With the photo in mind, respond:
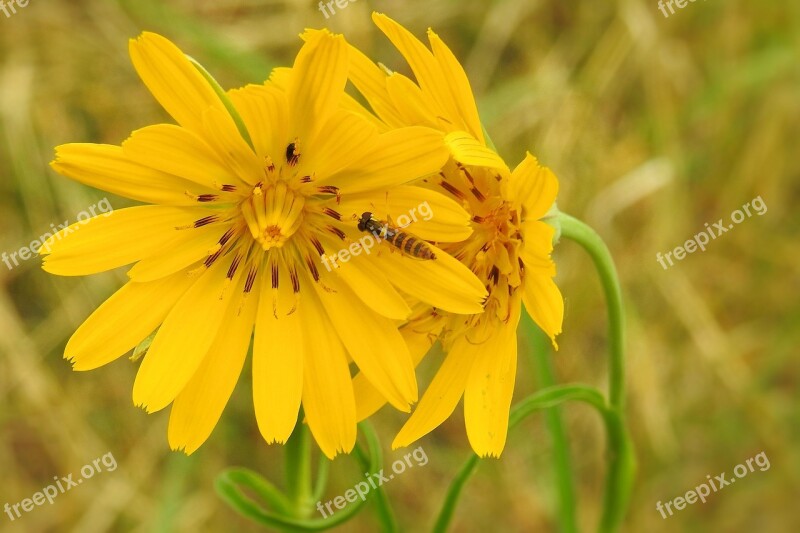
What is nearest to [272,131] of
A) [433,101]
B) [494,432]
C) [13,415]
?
[433,101]

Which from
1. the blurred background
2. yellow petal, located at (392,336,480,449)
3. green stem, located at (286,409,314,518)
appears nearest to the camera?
yellow petal, located at (392,336,480,449)

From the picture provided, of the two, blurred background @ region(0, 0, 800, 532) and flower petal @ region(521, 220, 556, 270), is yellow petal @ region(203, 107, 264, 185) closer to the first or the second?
flower petal @ region(521, 220, 556, 270)

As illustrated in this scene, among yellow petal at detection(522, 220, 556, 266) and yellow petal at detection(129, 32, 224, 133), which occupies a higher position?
yellow petal at detection(129, 32, 224, 133)

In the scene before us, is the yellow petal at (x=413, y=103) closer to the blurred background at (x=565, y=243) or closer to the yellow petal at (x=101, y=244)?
the yellow petal at (x=101, y=244)

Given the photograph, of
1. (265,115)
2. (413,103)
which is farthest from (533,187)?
(265,115)

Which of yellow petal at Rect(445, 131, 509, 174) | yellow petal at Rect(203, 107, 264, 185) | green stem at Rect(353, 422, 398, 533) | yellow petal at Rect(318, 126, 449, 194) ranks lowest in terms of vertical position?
green stem at Rect(353, 422, 398, 533)

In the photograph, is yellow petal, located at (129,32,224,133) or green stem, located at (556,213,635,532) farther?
green stem, located at (556,213,635,532)

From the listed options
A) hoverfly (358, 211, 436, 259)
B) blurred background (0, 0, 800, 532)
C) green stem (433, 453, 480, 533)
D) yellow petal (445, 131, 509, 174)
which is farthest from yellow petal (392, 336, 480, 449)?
blurred background (0, 0, 800, 532)
